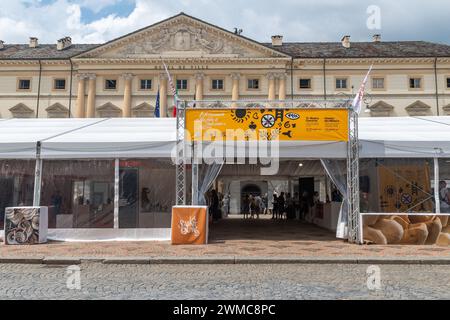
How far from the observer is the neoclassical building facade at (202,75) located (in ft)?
151

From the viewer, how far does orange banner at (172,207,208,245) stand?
12211mm

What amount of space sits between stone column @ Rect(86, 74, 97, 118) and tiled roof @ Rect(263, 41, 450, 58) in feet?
59.0

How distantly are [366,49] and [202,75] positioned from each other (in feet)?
58.9

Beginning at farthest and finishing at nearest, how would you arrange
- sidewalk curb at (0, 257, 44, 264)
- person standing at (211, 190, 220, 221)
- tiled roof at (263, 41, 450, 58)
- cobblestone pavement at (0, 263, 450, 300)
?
tiled roof at (263, 41, 450, 58) → person standing at (211, 190, 220, 221) → sidewalk curb at (0, 257, 44, 264) → cobblestone pavement at (0, 263, 450, 300)

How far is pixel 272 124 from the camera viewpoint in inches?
506

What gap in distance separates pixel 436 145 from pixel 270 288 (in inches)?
329

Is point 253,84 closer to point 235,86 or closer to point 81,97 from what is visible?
point 235,86

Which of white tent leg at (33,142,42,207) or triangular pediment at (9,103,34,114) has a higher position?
triangular pediment at (9,103,34,114)

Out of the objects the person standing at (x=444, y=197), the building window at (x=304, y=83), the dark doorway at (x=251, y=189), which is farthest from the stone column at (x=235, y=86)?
the person standing at (x=444, y=197)

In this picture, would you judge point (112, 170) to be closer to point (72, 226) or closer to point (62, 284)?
point (72, 226)

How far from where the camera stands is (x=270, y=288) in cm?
702

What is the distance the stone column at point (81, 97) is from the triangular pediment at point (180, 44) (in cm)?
235

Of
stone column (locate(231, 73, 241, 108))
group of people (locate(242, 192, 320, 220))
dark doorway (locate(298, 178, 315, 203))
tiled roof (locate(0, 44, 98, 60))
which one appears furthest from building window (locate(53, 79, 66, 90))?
dark doorway (locate(298, 178, 315, 203))

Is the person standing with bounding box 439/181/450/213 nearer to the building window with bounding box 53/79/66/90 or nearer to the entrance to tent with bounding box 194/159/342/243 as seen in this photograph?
the entrance to tent with bounding box 194/159/342/243
